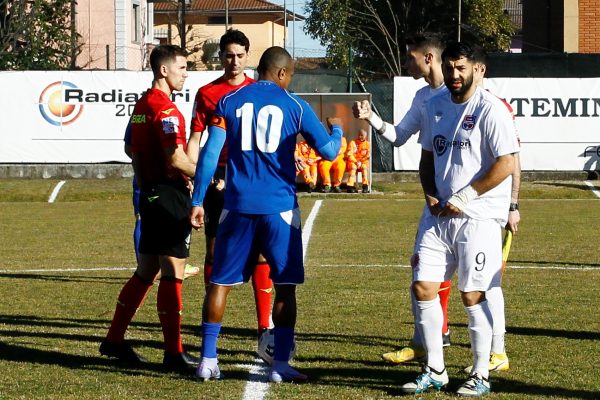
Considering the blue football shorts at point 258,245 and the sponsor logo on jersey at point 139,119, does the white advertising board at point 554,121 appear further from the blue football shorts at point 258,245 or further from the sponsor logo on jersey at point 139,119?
the blue football shorts at point 258,245

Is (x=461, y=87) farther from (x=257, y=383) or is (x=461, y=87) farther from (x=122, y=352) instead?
(x=122, y=352)

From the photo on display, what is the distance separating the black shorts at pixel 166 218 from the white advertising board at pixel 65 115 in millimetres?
21935

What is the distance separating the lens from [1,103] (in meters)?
29.7

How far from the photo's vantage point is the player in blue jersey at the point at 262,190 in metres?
7.29

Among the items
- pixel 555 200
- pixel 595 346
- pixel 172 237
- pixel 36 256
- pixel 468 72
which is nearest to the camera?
pixel 468 72

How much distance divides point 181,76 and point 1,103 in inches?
883

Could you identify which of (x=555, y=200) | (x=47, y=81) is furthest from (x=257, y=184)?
(x=47, y=81)

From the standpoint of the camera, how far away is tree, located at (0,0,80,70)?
36.4 m

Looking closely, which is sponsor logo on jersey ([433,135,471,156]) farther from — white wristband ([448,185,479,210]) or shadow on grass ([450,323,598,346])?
shadow on grass ([450,323,598,346])

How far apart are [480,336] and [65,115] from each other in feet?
78.1

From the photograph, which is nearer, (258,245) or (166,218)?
(258,245)

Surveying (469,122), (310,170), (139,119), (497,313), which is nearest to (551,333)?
(497,313)

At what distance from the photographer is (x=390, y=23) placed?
5572 centimetres

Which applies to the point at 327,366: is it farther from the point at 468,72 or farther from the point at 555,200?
the point at 555,200
